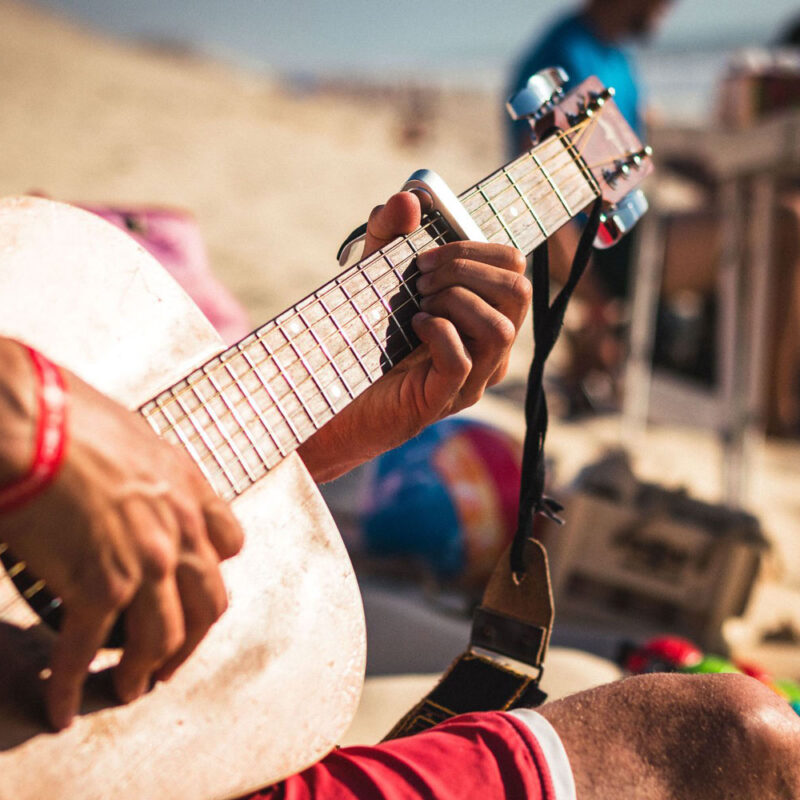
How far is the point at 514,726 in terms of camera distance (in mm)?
997

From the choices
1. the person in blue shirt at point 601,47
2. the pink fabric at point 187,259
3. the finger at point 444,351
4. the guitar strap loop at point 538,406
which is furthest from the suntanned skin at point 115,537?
the person in blue shirt at point 601,47

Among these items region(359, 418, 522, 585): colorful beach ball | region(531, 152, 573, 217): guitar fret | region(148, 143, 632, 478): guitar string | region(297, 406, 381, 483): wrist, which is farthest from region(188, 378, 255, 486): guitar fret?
region(359, 418, 522, 585): colorful beach ball

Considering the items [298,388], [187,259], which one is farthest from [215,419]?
[187,259]

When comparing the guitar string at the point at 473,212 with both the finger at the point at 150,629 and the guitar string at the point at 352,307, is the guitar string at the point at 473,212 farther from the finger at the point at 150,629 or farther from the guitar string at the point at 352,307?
the finger at the point at 150,629

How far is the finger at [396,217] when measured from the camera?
48.3 inches

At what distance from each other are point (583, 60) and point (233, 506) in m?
3.23

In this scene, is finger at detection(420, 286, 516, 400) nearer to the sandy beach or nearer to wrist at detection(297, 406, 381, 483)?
wrist at detection(297, 406, 381, 483)

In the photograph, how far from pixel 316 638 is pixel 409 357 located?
19.7 inches

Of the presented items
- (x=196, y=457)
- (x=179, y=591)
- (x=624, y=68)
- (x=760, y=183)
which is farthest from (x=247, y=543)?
(x=624, y=68)

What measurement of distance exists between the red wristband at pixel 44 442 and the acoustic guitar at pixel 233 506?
218mm

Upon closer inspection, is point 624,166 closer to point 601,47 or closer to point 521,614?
point 521,614

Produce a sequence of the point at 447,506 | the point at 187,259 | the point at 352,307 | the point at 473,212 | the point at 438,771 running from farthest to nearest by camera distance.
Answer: the point at 187,259, the point at 447,506, the point at 473,212, the point at 352,307, the point at 438,771

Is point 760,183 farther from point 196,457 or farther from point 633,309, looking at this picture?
point 196,457

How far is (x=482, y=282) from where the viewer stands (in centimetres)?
120
